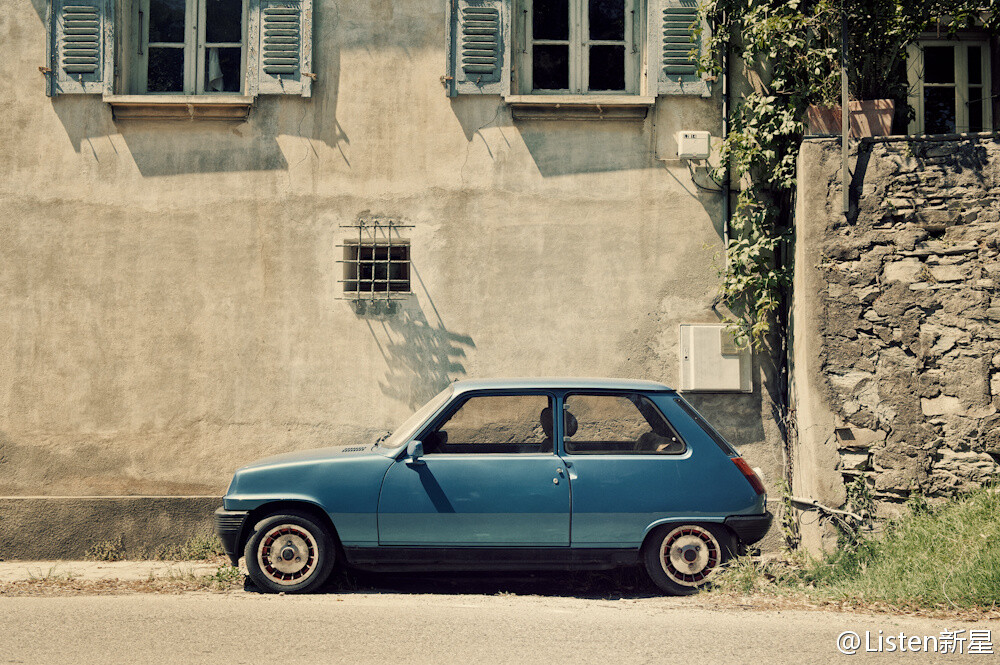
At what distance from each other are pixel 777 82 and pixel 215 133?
5.49m

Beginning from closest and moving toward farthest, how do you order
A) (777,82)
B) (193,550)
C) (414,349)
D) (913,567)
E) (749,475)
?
(913,567) < (749,475) < (777,82) < (193,550) < (414,349)

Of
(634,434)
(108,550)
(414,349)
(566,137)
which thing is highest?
(566,137)

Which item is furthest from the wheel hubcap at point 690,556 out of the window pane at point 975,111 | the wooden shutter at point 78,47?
the wooden shutter at point 78,47

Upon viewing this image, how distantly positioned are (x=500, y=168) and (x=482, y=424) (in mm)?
2685

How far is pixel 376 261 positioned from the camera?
9047mm

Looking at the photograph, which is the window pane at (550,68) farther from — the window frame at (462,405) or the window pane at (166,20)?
the window frame at (462,405)

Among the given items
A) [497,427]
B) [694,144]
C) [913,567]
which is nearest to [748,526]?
[913,567]

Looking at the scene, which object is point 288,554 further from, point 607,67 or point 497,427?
point 607,67

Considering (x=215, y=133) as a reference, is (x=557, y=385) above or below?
below

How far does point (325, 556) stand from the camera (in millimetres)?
6547

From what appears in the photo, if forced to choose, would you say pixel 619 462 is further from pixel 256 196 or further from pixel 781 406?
pixel 256 196

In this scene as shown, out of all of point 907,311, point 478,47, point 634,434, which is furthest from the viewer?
point 478,47

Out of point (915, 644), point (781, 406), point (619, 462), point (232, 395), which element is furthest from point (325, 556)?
point (781, 406)

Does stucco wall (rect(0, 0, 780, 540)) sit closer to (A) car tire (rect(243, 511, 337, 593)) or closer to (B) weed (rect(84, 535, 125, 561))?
(B) weed (rect(84, 535, 125, 561))
